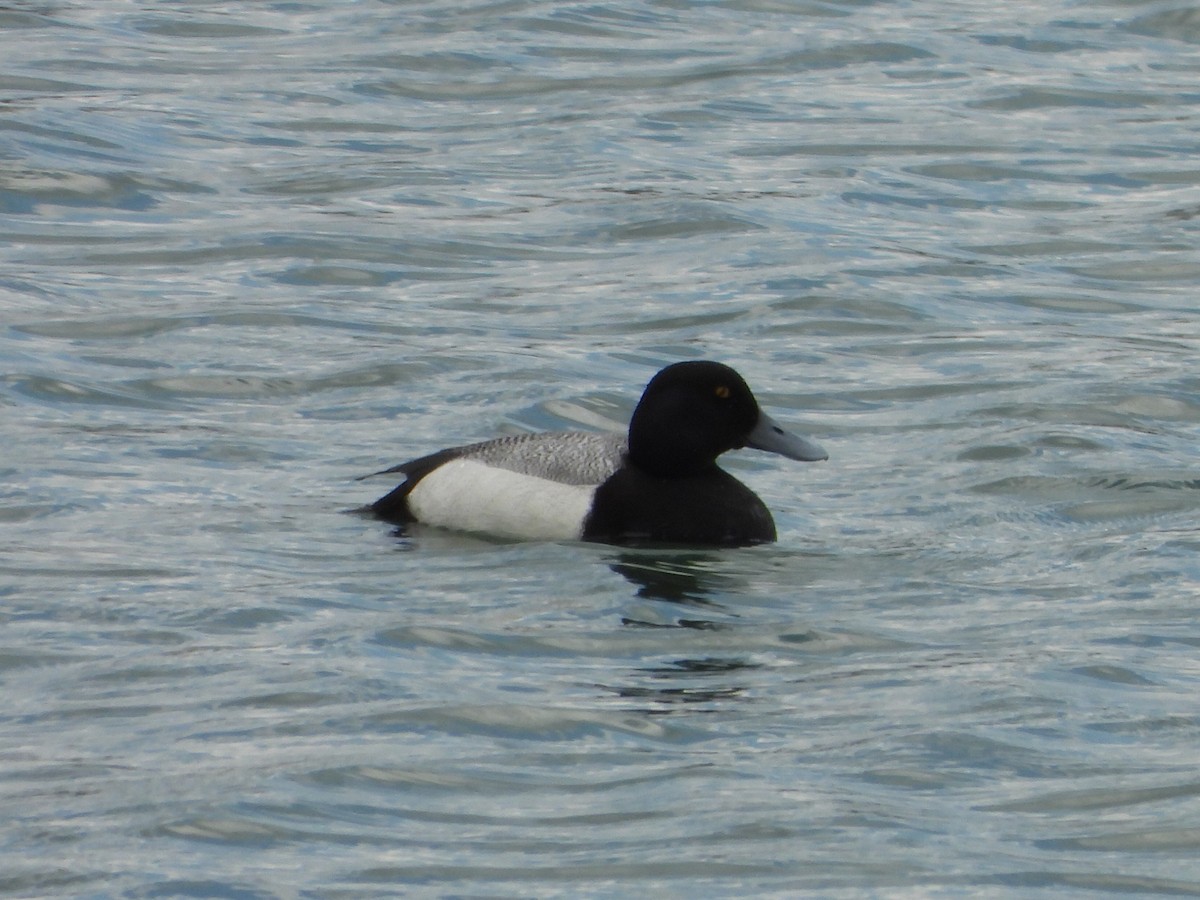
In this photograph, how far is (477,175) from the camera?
15281mm

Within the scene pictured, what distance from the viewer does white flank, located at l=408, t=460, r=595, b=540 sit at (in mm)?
8961

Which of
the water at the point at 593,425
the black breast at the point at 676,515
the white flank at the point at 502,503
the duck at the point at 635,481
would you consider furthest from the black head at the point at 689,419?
the water at the point at 593,425

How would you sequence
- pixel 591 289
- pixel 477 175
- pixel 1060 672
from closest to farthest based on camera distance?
pixel 1060 672, pixel 591 289, pixel 477 175

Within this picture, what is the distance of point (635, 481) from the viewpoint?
29.7ft

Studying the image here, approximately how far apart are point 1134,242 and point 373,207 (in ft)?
13.9

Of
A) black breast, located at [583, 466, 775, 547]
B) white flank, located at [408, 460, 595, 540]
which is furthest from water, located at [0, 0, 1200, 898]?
black breast, located at [583, 466, 775, 547]

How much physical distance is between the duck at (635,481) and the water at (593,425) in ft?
0.56

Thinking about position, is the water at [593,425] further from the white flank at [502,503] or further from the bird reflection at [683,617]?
the white flank at [502,503]

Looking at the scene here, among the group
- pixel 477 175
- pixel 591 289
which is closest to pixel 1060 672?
pixel 591 289

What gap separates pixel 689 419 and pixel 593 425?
1.75 meters

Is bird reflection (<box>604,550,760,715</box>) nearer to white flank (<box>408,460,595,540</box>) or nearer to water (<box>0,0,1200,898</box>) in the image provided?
water (<box>0,0,1200,898</box>)

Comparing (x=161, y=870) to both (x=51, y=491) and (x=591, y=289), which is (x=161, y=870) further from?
(x=591, y=289)

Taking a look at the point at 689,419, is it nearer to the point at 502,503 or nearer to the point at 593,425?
the point at 502,503

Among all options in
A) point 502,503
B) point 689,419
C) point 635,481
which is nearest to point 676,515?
point 635,481
